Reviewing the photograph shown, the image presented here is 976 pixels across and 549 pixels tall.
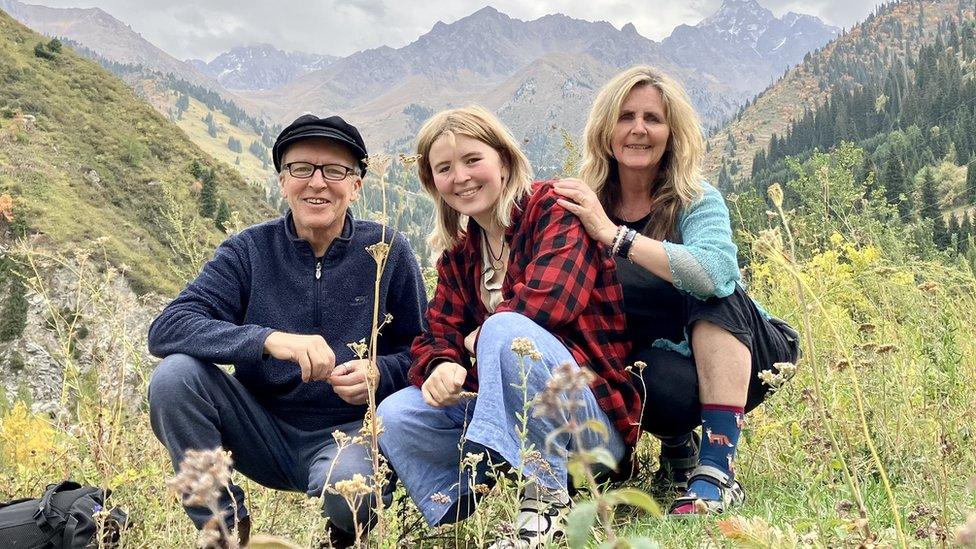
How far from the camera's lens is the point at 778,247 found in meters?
1.15

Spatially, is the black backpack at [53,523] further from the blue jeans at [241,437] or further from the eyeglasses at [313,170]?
the eyeglasses at [313,170]

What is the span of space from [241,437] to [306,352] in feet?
1.56

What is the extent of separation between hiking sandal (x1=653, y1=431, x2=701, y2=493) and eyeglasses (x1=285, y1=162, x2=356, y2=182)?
68.8 inches

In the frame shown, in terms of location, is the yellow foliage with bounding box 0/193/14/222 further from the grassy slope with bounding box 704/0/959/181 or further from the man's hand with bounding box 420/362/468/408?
the grassy slope with bounding box 704/0/959/181

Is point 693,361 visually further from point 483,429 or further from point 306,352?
point 306,352

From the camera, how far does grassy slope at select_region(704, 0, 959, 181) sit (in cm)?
16275

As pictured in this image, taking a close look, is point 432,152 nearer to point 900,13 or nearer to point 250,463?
point 250,463

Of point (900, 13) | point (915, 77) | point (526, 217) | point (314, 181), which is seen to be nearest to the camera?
point (526, 217)

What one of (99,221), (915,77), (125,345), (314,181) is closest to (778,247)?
(314,181)

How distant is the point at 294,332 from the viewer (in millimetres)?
2879

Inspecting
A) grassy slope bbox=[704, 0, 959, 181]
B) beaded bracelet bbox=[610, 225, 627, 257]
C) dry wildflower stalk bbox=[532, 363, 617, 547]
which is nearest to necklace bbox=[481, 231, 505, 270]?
beaded bracelet bbox=[610, 225, 627, 257]

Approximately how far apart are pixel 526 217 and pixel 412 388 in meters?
0.73

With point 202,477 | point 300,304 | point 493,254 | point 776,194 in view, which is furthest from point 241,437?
point 776,194

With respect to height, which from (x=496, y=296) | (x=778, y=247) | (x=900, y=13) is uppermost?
(x=900, y=13)
